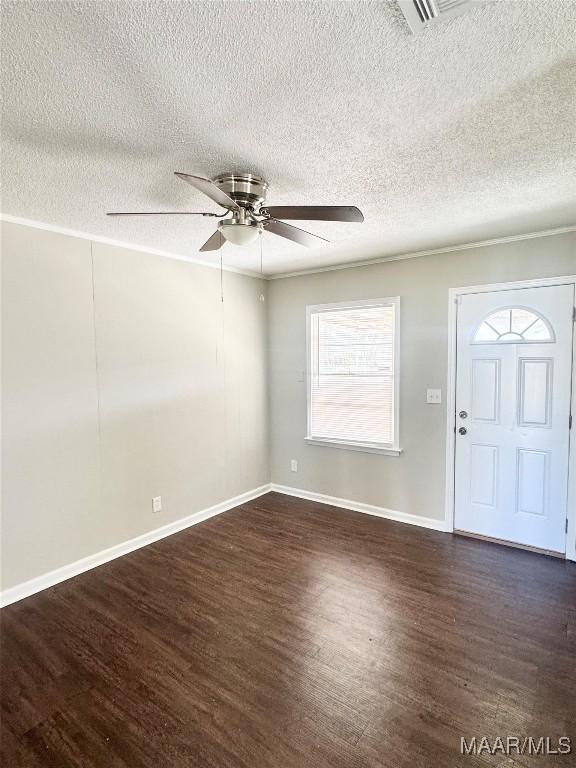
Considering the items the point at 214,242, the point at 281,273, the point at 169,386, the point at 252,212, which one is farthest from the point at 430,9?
the point at 281,273

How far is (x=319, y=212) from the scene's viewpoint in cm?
180

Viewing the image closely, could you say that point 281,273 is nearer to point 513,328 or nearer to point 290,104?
point 513,328

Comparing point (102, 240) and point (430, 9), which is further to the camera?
point (102, 240)

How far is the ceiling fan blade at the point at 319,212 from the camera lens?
1769 millimetres

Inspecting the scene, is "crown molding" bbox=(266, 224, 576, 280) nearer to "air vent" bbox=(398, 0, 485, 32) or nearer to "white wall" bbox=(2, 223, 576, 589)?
"white wall" bbox=(2, 223, 576, 589)

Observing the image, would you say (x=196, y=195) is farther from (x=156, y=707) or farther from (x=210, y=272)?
(x=156, y=707)

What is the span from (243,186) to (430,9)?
115 centimetres

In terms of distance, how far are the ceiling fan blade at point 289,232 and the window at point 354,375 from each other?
64.6 inches

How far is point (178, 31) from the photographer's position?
113 centimetres

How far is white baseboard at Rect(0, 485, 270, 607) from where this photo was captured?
102 inches

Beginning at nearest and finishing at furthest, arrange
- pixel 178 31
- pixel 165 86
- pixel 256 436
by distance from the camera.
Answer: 1. pixel 178 31
2. pixel 165 86
3. pixel 256 436

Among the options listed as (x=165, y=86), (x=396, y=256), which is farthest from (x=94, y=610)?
(x=396, y=256)

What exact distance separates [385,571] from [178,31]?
3152mm

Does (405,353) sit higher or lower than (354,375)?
higher
